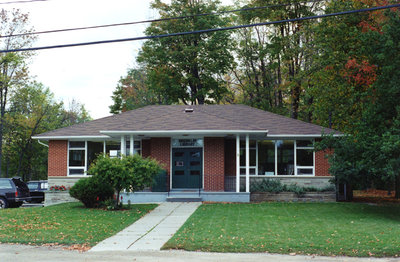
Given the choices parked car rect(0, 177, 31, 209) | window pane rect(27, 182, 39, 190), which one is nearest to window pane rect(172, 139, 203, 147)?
parked car rect(0, 177, 31, 209)

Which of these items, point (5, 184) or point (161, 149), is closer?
point (5, 184)

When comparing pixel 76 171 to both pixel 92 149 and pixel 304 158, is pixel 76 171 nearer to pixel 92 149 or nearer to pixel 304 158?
pixel 92 149

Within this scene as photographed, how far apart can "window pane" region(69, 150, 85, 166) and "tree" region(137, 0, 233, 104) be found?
526 inches

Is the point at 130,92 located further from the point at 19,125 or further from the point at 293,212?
the point at 293,212

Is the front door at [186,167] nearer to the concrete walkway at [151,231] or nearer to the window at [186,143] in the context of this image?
the window at [186,143]

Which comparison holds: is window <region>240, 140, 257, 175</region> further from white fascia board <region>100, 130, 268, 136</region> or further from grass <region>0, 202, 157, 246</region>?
grass <region>0, 202, 157, 246</region>

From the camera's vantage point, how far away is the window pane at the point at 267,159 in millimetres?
23609

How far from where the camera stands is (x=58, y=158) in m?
24.4

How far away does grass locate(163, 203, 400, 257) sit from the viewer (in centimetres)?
1006

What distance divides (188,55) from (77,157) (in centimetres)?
1515

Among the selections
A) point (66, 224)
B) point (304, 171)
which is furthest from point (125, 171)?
point (304, 171)

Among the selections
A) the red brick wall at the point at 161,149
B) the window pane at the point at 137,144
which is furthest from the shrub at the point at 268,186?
the window pane at the point at 137,144

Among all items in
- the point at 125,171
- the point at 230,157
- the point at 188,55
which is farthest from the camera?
the point at 188,55

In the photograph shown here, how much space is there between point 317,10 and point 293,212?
22.7 m
